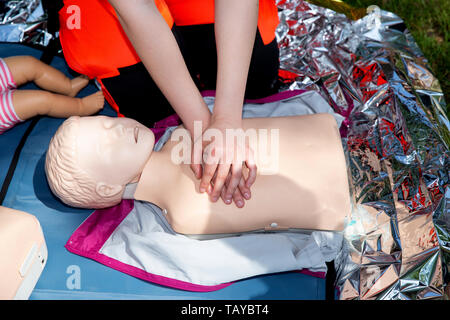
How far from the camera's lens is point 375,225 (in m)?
1.28

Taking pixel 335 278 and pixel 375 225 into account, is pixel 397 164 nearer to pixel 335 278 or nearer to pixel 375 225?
pixel 375 225

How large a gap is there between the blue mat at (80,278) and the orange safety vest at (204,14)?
28.5 inches

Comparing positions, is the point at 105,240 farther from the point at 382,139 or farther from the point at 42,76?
the point at 382,139

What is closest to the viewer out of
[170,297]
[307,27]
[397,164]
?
[170,297]

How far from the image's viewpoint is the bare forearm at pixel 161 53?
44.1 inches

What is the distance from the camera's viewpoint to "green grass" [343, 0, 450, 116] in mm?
1914

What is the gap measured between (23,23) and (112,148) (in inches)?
44.1

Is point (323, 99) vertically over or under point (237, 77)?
under

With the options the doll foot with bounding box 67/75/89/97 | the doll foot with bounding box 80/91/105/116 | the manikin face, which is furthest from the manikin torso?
the doll foot with bounding box 67/75/89/97

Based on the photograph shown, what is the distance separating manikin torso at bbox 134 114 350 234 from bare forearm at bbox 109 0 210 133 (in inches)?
7.2

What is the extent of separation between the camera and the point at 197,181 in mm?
1206
